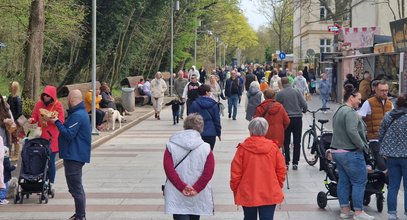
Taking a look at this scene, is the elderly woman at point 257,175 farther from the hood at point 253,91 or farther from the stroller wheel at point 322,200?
the hood at point 253,91

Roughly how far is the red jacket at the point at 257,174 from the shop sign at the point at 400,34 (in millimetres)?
14594

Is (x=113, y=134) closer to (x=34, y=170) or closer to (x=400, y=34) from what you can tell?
(x=400, y=34)

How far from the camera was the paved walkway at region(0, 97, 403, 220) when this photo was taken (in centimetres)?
888

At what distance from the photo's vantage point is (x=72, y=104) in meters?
8.16

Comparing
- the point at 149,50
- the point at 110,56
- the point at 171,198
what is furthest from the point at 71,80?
the point at 171,198

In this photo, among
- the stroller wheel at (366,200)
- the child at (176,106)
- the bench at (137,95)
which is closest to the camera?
the stroller wheel at (366,200)

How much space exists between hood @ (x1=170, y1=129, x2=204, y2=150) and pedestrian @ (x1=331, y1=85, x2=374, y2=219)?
2574 millimetres

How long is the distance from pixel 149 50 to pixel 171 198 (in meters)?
37.8

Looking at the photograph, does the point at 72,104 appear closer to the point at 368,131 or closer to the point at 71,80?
the point at 368,131

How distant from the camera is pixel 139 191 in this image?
10.6 m

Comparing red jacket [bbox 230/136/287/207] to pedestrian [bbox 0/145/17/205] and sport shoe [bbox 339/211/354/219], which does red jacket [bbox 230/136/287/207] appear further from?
pedestrian [bbox 0/145/17/205]

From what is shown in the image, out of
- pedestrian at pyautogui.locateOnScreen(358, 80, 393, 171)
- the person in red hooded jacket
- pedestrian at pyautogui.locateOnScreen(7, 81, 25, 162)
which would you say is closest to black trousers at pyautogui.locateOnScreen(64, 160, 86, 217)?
the person in red hooded jacket

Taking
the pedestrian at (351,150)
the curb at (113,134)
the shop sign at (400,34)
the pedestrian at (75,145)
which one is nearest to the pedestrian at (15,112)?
Answer: the curb at (113,134)

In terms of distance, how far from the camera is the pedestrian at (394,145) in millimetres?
7961
